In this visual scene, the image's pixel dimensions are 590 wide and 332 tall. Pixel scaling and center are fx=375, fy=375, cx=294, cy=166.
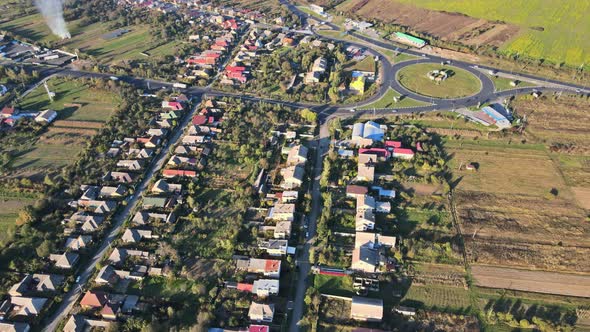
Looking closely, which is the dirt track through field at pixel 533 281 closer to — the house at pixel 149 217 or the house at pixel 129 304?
the house at pixel 129 304

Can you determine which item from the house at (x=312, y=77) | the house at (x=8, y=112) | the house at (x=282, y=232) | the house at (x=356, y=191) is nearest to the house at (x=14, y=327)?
the house at (x=282, y=232)

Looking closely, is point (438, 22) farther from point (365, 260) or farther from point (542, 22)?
point (365, 260)

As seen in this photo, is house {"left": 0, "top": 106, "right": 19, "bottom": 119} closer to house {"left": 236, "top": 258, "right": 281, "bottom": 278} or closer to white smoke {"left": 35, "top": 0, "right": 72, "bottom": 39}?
white smoke {"left": 35, "top": 0, "right": 72, "bottom": 39}

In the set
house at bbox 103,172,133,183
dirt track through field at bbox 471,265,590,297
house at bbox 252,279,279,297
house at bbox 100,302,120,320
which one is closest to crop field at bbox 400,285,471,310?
dirt track through field at bbox 471,265,590,297

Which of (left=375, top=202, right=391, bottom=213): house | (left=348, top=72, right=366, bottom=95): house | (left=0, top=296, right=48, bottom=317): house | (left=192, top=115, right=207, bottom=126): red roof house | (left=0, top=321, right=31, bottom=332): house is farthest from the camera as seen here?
(left=348, top=72, right=366, bottom=95): house

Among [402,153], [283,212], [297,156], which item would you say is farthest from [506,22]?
[283,212]

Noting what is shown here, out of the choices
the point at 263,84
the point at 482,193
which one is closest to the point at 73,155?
the point at 263,84
